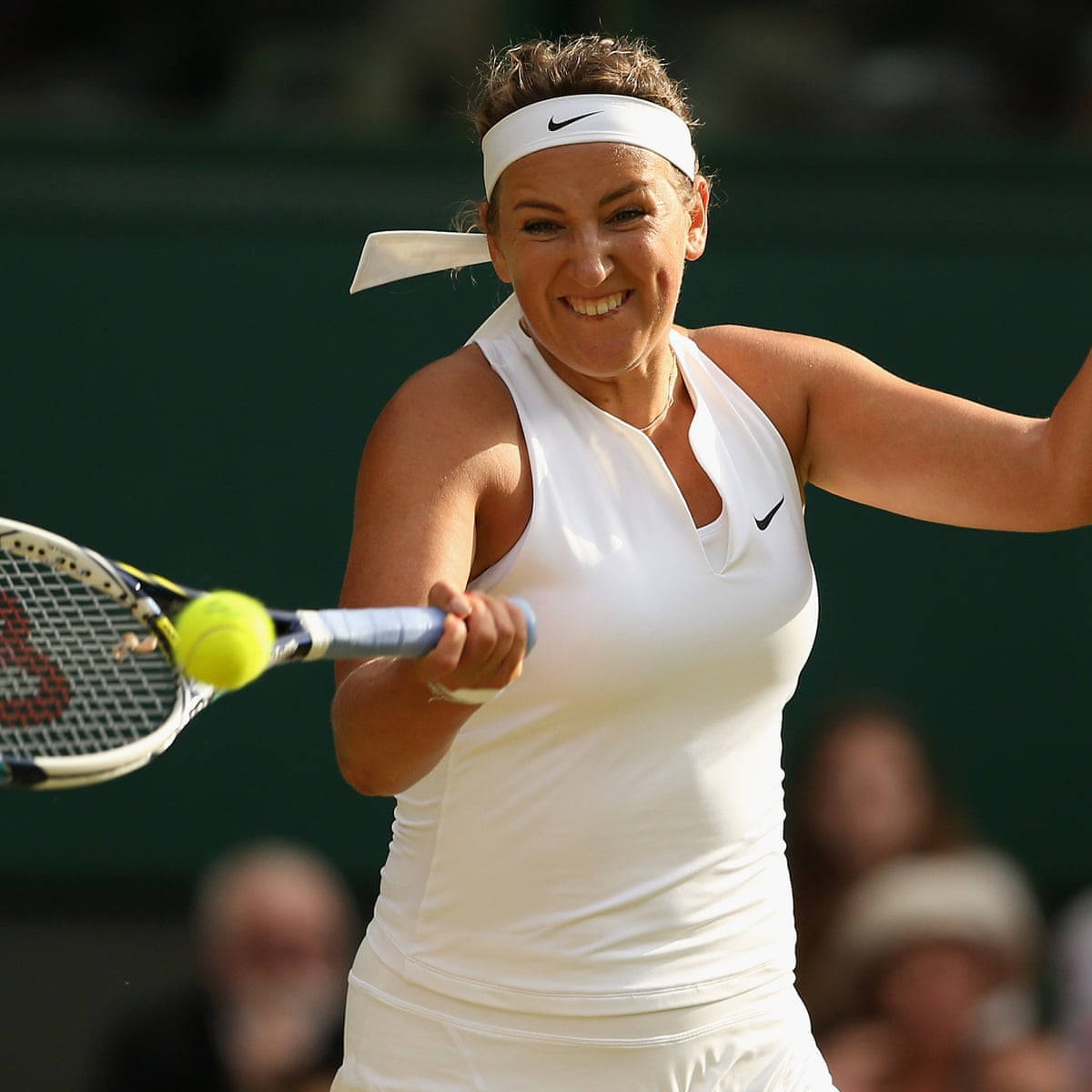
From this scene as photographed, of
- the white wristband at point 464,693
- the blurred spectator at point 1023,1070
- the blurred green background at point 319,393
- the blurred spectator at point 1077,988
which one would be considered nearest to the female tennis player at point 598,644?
the white wristband at point 464,693

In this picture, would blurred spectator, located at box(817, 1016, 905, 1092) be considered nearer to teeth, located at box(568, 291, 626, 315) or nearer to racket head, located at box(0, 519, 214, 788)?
racket head, located at box(0, 519, 214, 788)

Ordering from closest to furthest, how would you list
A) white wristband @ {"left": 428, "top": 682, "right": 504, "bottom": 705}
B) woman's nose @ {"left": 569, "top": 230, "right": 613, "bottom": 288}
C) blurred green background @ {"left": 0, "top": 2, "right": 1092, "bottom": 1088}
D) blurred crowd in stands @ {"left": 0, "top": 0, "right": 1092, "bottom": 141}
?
white wristband @ {"left": 428, "top": 682, "right": 504, "bottom": 705} < woman's nose @ {"left": 569, "top": 230, "right": 613, "bottom": 288} < blurred green background @ {"left": 0, "top": 2, "right": 1092, "bottom": 1088} < blurred crowd in stands @ {"left": 0, "top": 0, "right": 1092, "bottom": 141}

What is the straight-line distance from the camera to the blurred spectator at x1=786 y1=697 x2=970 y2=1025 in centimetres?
454

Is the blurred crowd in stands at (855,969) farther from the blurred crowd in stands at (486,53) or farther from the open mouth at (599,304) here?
the open mouth at (599,304)

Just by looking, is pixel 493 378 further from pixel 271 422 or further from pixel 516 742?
pixel 271 422

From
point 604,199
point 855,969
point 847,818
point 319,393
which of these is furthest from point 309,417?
point 604,199

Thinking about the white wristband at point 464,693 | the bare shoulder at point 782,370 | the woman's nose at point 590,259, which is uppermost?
the woman's nose at point 590,259

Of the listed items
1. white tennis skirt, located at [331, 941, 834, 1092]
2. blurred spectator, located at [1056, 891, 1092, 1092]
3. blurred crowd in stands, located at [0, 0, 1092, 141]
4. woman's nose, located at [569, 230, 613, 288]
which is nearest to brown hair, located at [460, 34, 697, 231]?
woman's nose, located at [569, 230, 613, 288]

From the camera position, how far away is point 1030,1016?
4.54 meters

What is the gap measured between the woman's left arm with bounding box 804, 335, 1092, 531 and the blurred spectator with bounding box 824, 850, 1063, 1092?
6.18 ft

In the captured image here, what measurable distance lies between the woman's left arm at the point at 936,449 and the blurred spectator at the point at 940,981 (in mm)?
1884

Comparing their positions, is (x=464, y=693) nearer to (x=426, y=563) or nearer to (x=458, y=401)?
(x=426, y=563)

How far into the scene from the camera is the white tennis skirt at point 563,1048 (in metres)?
2.43

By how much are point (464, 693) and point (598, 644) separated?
0.89 feet
